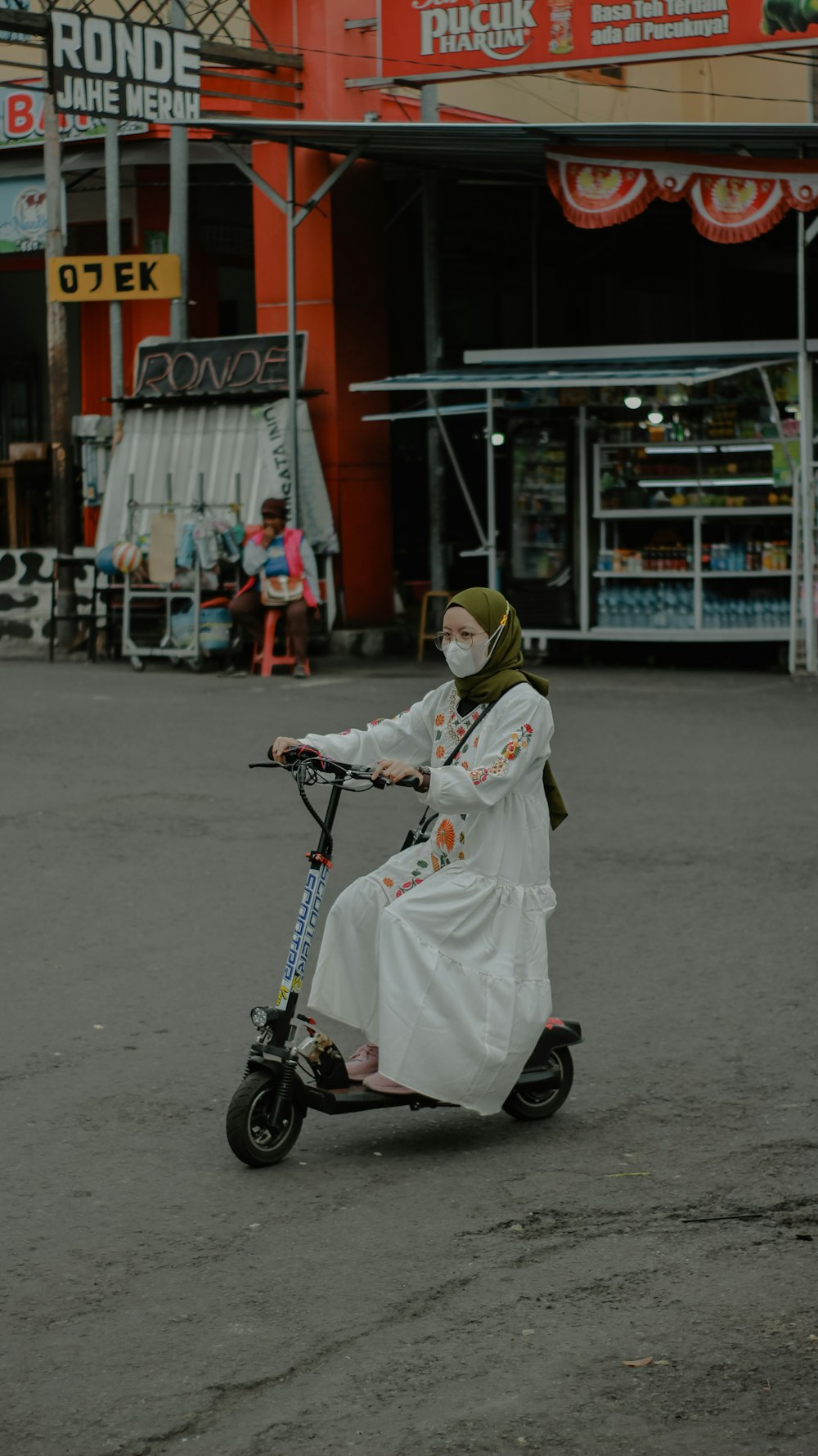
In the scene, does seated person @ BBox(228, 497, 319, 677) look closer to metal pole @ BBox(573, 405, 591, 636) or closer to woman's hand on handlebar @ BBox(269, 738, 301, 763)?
metal pole @ BBox(573, 405, 591, 636)

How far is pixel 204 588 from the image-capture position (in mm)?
17266

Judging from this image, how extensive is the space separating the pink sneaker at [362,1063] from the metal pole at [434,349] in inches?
538

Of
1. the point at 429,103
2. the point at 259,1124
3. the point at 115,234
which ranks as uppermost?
the point at 429,103

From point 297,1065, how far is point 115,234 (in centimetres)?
1482

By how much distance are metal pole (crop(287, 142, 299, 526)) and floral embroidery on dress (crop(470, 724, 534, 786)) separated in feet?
41.7

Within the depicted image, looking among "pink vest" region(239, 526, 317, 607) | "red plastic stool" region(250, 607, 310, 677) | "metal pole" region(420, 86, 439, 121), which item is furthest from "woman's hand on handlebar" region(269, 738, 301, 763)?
"metal pole" region(420, 86, 439, 121)

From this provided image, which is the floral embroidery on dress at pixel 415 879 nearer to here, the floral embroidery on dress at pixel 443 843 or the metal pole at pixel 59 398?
the floral embroidery on dress at pixel 443 843

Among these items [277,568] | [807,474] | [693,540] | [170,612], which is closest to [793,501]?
[807,474]

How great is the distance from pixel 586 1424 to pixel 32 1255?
148 centimetres

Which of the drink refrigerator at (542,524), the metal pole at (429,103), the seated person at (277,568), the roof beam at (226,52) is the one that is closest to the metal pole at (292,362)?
the seated person at (277,568)

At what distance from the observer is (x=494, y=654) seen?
518cm

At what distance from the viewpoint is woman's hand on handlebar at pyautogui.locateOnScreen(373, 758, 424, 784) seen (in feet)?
15.5

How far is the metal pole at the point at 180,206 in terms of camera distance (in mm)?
17984

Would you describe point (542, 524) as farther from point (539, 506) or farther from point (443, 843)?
point (443, 843)
